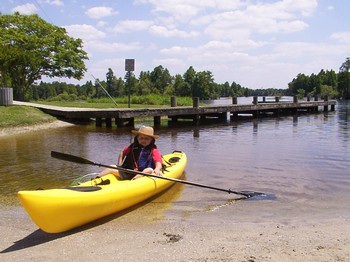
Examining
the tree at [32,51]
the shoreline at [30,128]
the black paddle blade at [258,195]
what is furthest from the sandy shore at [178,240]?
the tree at [32,51]

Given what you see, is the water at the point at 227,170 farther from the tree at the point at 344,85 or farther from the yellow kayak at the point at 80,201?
the tree at the point at 344,85

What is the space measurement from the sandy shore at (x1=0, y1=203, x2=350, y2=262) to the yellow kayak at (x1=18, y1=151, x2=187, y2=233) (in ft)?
0.63

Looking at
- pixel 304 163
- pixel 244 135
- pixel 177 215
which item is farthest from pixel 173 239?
pixel 244 135

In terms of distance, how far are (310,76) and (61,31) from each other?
4583 inches

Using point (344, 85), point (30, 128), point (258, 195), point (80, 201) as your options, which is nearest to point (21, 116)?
point (30, 128)

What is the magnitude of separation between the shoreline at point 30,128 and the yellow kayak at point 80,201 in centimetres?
1197

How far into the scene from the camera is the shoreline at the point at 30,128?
1723 cm

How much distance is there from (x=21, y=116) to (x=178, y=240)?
1693 cm

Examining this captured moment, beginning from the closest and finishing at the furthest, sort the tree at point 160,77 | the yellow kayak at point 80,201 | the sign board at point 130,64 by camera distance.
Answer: the yellow kayak at point 80,201, the sign board at point 130,64, the tree at point 160,77

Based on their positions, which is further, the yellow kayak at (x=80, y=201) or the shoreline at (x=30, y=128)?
the shoreline at (x=30, y=128)

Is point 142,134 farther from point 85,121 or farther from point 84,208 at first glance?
point 85,121

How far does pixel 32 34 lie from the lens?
3125cm

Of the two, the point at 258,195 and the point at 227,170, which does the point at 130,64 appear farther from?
the point at 258,195

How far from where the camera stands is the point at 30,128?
18859mm
